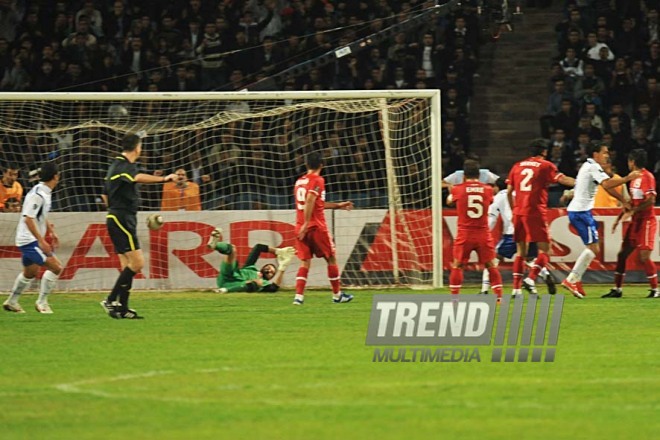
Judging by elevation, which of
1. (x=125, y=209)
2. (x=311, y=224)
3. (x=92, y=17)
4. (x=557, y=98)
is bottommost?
(x=311, y=224)

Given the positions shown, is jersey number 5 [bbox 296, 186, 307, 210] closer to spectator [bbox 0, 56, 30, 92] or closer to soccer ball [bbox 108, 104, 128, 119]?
soccer ball [bbox 108, 104, 128, 119]

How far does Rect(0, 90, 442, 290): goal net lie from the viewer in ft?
59.0

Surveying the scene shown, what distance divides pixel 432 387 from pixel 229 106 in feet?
37.9

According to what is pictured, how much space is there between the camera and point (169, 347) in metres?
10.7

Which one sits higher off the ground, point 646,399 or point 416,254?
point 646,399

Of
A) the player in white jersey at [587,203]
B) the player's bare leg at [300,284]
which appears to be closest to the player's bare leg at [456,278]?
the player's bare leg at [300,284]

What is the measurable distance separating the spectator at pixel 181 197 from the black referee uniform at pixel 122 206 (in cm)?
520

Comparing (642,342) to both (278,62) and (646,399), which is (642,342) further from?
(278,62)

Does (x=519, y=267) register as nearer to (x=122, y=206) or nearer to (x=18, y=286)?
(x=122, y=206)

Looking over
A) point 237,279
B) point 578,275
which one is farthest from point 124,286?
point 578,275

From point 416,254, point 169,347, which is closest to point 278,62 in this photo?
point 416,254

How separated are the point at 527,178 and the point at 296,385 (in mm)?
7211

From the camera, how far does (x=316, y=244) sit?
15117 mm

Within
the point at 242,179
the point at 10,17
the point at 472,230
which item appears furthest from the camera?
the point at 10,17
